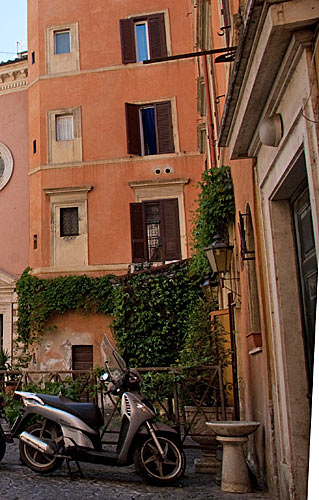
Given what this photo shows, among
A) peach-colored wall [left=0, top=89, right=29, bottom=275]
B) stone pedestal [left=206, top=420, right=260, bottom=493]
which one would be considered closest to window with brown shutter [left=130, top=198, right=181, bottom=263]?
peach-colored wall [left=0, top=89, right=29, bottom=275]

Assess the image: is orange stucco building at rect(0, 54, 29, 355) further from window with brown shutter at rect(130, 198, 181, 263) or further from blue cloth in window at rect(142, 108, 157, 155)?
blue cloth in window at rect(142, 108, 157, 155)

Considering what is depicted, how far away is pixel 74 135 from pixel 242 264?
12252mm

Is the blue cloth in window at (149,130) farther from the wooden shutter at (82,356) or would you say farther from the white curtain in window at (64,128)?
the wooden shutter at (82,356)

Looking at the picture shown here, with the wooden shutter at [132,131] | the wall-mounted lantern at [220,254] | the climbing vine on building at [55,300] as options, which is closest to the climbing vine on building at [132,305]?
the climbing vine on building at [55,300]

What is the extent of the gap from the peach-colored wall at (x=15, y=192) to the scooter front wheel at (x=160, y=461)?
13.5 m

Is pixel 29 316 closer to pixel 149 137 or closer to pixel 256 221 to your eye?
pixel 149 137

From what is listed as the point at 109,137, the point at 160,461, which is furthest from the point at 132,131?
the point at 160,461

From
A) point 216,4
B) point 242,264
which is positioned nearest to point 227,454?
point 242,264

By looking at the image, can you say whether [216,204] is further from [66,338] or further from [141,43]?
[141,43]

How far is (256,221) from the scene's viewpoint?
584cm

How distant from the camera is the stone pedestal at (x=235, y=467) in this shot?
5.61 m

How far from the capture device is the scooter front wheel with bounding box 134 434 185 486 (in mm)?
6051

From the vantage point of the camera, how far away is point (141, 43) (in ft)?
60.2

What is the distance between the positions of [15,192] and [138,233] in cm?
549
